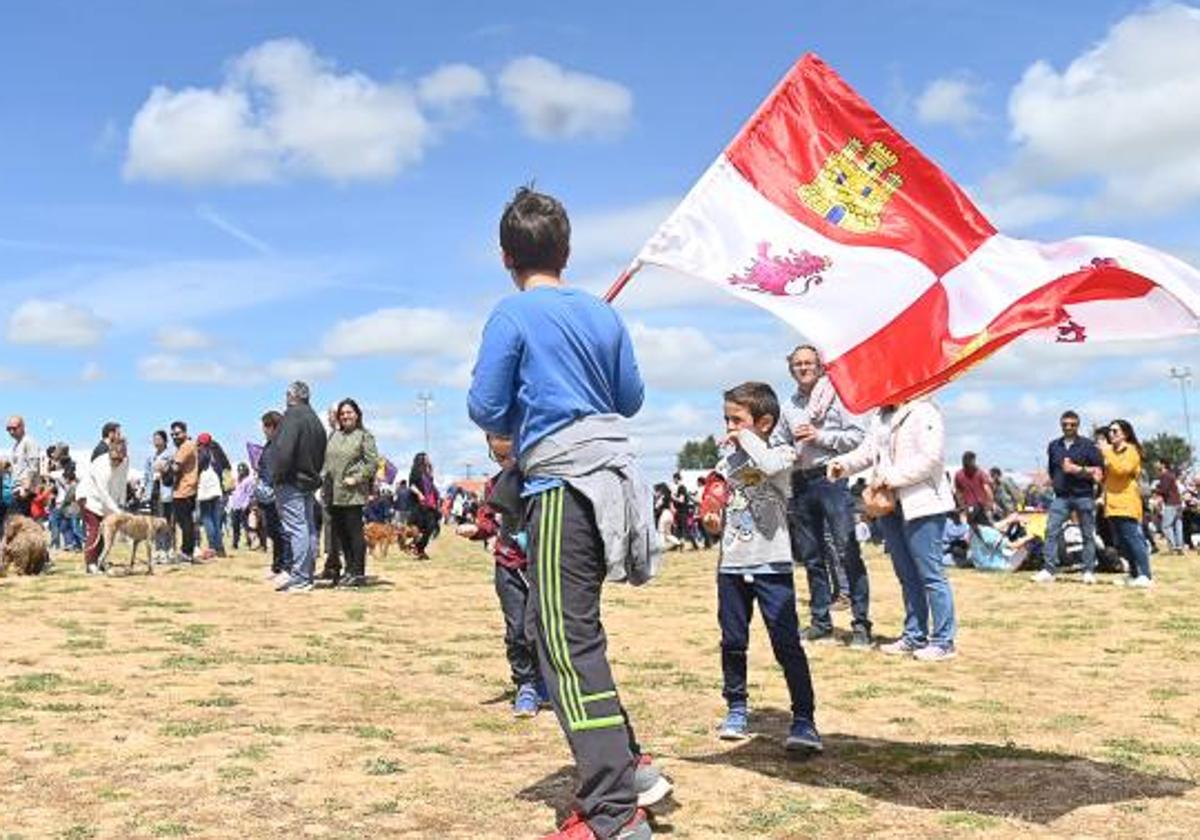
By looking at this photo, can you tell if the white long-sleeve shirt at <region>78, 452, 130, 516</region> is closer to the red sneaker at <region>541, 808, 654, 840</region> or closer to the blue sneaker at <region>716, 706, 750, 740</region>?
the blue sneaker at <region>716, 706, 750, 740</region>

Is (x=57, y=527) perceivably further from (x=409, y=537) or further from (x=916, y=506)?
(x=916, y=506)

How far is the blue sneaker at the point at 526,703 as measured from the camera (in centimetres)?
659

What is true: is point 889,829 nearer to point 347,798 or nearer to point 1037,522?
point 347,798

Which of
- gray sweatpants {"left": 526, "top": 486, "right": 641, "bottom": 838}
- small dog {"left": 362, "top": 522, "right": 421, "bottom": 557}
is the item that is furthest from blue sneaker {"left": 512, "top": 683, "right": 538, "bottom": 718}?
small dog {"left": 362, "top": 522, "right": 421, "bottom": 557}

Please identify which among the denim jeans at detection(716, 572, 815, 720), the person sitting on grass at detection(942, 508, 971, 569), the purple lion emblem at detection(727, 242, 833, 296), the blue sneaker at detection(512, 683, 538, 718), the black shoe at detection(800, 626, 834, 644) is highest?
the purple lion emblem at detection(727, 242, 833, 296)

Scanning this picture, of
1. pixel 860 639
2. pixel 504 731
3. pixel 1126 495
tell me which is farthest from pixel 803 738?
pixel 1126 495

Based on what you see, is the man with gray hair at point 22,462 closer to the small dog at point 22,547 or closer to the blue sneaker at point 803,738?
the small dog at point 22,547

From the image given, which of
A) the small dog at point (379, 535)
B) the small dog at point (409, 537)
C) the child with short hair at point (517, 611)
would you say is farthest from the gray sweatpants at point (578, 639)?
the small dog at point (409, 537)

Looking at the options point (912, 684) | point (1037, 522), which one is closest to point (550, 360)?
point (912, 684)

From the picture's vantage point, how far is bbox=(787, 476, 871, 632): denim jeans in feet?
30.6

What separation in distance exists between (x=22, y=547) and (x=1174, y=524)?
2027cm

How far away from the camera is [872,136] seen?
513 centimetres

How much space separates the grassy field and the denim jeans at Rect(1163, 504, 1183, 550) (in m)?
13.1

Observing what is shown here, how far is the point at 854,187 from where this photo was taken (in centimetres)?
515
